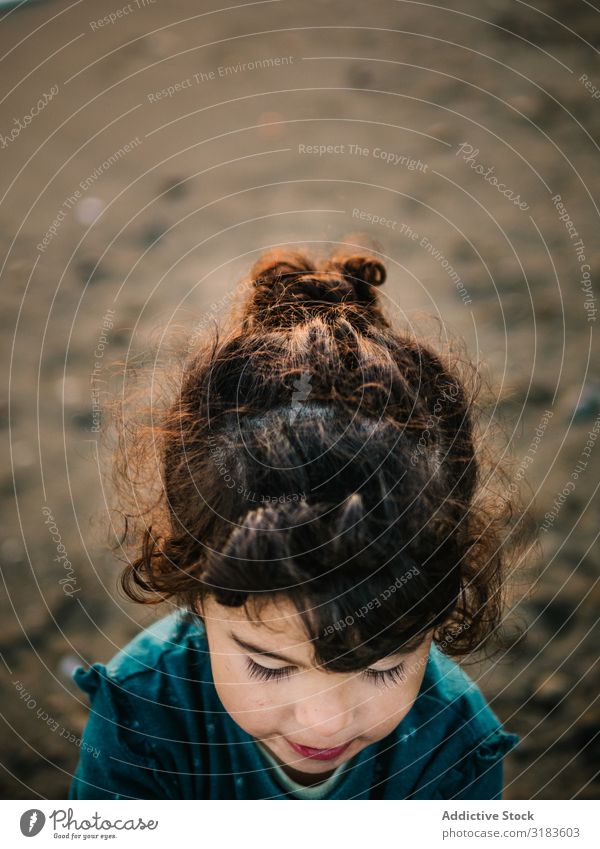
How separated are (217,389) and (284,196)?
1.02m

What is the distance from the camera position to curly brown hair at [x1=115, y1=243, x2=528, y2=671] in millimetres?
546

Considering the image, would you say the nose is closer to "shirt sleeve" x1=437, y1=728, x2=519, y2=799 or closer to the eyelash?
the eyelash

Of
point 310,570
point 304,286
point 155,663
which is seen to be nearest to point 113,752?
point 155,663

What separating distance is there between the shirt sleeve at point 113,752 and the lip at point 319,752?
0.54ft

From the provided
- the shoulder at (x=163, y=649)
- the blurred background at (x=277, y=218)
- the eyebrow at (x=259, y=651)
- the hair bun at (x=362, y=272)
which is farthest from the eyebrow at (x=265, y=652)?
the blurred background at (x=277, y=218)

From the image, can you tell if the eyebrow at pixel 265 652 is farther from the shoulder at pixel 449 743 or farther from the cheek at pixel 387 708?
the shoulder at pixel 449 743

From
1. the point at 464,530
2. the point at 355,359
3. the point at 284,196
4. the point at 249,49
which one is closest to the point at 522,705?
the point at 464,530

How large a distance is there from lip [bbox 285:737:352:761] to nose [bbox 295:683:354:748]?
0.13ft

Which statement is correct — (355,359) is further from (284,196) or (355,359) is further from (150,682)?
(284,196)

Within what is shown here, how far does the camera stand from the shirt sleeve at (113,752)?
0.71 metres

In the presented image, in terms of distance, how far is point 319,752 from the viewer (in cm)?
62

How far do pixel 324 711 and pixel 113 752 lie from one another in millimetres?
237

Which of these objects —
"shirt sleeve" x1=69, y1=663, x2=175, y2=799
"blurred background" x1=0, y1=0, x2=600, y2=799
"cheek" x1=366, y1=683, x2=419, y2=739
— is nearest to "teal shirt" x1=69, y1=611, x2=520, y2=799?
"shirt sleeve" x1=69, y1=663, x2=175, y2=799

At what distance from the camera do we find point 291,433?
0.57m
